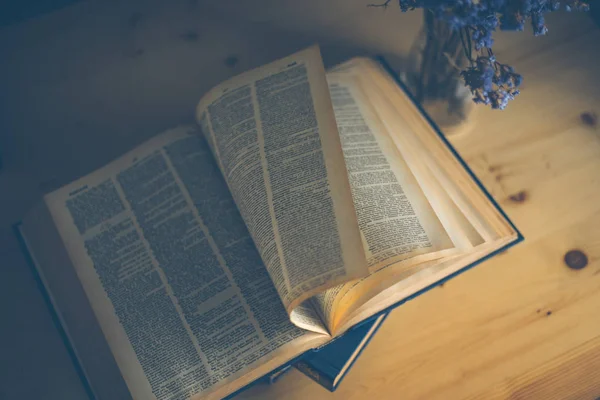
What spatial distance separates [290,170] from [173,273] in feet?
0.63

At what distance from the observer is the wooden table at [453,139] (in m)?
0.65

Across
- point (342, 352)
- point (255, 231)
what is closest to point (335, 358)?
point (342, 352)

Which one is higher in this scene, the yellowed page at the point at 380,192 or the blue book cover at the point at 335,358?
the yellowed page at the point at 380,192

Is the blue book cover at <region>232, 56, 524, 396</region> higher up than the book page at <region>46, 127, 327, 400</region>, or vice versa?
the book page at <region>46, 127, 327, 400</region>

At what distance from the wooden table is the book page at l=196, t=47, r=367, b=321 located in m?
0.16

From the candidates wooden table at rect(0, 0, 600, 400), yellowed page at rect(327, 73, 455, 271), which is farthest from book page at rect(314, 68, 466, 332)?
wooden table at rect(0, 0, 600, 400)

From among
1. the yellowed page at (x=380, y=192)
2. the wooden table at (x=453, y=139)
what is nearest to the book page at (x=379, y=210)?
the yellowed page at (x=380, y=192)

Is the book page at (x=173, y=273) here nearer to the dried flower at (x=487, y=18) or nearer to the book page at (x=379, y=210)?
the book page at (x=379, y=210)

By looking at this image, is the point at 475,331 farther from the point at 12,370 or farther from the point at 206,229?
the point at 12,370

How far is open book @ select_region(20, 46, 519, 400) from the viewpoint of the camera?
59cm

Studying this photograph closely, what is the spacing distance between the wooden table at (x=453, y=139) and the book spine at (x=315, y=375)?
0.02m

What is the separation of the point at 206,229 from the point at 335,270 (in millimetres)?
202

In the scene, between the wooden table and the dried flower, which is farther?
the wooden table

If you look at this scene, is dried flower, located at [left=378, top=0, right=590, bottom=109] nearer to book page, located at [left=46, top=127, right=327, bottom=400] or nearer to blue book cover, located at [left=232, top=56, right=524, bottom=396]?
blue book cover, located at [left=232, top=56, right=524, bottom=396]
